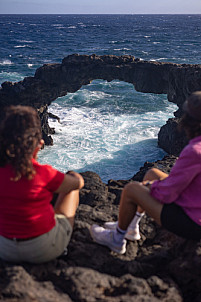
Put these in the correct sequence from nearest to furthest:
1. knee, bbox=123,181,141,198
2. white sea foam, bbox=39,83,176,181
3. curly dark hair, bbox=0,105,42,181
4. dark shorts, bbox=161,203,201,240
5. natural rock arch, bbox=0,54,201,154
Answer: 1. curly dark hair, bbox=0,105,42,181
2. dark shorts, bbox=161,203,201,240
3. knee, bbox=123,181,141,198
4. natural rock arch, bbox=0,54,201,154
5. white sea foam, bbox=39,83,176,181

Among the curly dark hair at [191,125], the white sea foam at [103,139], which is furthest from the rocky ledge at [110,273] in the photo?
the white sea foam at [103,139]

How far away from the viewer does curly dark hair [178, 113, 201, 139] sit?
3438mm

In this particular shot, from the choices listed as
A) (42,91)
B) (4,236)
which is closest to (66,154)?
(42,91)

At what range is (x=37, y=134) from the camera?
10.2ft

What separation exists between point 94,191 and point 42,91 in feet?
40.2

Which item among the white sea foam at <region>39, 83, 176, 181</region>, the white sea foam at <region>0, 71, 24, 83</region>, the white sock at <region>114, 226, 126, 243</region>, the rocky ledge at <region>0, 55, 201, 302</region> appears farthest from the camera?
the white sea foam at <region>0, 71, 24, 83</region>

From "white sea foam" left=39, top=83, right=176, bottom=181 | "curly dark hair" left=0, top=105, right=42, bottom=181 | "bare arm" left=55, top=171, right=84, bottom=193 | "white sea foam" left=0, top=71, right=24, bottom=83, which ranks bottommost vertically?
"white sea foam" left=39, top=83, right=176, bottom=181

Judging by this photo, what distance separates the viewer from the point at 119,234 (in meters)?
3.79

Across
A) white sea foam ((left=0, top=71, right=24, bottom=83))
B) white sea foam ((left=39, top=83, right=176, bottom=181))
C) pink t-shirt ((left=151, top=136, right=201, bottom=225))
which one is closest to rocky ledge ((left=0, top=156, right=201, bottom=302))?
pink t-shirt ((left=151, top=136, right=201, bottom=225))

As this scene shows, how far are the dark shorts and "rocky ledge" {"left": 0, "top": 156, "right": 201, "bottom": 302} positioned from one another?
350 mm

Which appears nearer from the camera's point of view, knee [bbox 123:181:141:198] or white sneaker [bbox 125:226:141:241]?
knee [bbox 123:181:141:198]

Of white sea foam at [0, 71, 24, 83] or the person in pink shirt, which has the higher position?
the person in pink shirt

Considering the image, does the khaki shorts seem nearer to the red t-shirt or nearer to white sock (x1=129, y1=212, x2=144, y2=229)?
the red t-shirt

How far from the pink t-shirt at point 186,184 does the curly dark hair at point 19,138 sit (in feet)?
4.60
